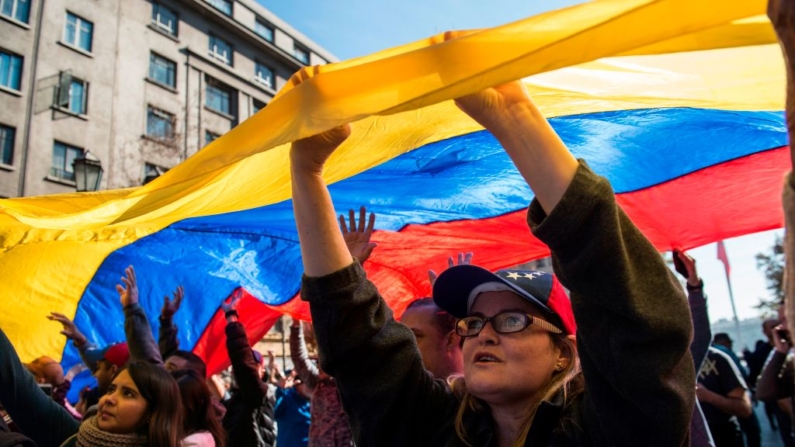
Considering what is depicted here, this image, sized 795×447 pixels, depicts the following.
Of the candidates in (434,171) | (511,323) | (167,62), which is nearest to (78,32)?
(167,62)

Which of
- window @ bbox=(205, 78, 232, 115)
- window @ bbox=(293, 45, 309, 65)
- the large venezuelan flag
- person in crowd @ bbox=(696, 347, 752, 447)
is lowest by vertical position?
person in crowd @ bbox=(696, 347, 752, 447)

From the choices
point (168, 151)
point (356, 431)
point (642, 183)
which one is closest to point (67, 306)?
point (356, 431)

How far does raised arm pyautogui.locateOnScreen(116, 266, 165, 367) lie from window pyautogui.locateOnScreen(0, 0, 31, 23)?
1981cm

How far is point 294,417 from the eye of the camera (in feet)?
16.0

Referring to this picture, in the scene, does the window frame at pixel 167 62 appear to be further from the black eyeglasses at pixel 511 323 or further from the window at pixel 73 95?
the black eyeglasses at pixel 511 323

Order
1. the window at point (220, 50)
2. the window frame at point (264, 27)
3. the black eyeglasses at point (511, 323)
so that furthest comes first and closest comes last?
the window frame at point (264, 27) → the window at point (220, 50) → the black eyeglasses at point (511, 323)

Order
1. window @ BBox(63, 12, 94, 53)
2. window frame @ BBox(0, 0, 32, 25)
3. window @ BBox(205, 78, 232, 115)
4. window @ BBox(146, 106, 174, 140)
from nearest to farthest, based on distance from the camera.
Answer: window frame @ BBox(0, 0, 32, 25), window @ BBox(63, 12, 94, 53), window @ BBox(146, 106, 174, 140), window @ BBox(205, 78, 232, 115)

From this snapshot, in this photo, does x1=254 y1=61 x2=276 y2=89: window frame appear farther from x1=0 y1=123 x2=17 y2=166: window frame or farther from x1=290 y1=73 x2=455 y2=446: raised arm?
x1=290 y1=73 x2=455 y2=446: raised arm

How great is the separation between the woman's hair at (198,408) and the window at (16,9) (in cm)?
2071

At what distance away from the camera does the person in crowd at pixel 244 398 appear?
3.65m

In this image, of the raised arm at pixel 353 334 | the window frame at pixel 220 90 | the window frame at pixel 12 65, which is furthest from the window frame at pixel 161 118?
the raised arm at pixel 353 334

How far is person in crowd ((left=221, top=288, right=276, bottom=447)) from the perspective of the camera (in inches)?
144

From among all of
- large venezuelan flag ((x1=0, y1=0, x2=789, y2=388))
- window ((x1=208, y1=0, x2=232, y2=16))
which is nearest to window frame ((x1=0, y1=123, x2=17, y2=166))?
window ((x1=208, y1=0, x2=232, y2=16))

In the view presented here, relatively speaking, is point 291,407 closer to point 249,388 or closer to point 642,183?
point 249,388
